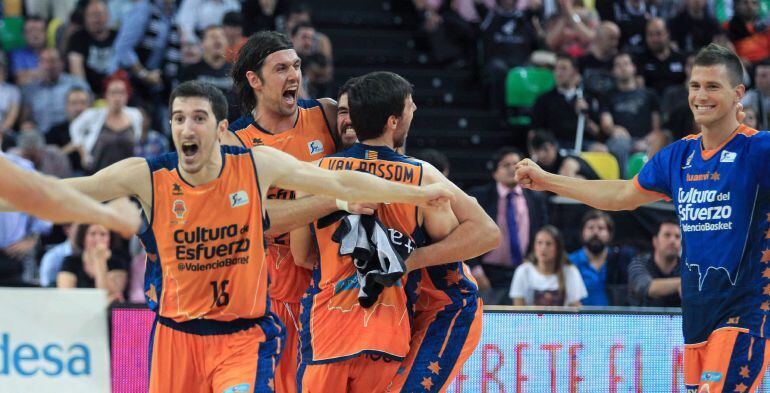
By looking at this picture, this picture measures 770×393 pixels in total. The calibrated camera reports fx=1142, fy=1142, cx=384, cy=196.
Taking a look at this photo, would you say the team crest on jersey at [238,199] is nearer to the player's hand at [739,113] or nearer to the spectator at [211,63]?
the player's hand at [739,113]

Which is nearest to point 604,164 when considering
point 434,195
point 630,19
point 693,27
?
point 630,19

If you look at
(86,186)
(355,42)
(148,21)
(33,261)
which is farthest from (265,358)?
(355,42)

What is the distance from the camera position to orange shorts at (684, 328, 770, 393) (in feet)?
20.3

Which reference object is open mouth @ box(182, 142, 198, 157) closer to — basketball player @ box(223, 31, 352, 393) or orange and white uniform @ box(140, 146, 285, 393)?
orange and white uniform @ box(140, 146, 285, 393)

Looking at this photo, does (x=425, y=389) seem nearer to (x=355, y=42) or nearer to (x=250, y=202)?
(x=250, y=202)

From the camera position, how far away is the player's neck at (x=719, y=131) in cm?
648

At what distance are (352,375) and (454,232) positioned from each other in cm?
97

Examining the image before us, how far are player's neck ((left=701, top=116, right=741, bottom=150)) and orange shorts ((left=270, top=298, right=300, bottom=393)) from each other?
8.65ft

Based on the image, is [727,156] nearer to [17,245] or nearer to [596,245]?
[596,245]

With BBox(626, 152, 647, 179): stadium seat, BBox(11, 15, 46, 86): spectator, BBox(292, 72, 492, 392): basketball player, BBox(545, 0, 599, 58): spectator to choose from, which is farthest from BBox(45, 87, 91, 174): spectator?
BBox(292, 72, 492, 392): basketball player

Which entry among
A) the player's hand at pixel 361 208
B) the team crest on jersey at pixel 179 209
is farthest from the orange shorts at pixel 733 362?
the team crest on jersey at pixel 179 209

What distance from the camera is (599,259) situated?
11.5 m

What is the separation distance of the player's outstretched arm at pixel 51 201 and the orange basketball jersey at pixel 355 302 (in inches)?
63.7

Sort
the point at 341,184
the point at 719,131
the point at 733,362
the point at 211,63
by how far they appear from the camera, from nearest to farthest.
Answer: the point at 341,184
the point at 733,362
the point at 719,131
the point at 211,63
